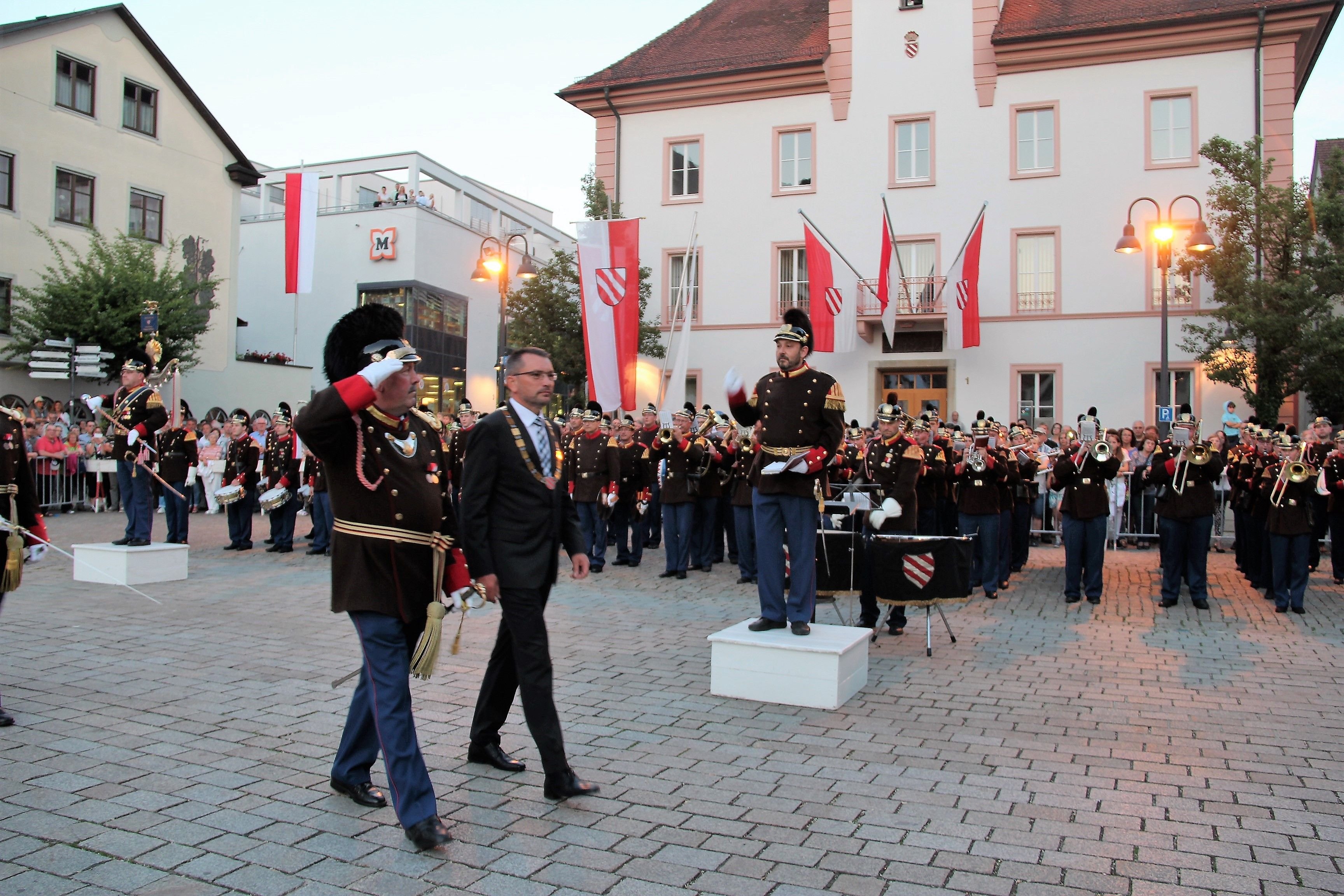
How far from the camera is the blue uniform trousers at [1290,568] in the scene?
1086cm

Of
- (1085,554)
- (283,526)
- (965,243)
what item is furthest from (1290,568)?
(965,243)

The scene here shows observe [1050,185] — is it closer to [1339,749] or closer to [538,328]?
[538,328]

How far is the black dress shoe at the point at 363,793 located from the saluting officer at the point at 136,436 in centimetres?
904

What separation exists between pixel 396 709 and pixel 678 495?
9.28m

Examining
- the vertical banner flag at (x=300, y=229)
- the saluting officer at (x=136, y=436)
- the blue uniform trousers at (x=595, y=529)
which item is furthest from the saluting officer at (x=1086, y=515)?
the vertical banner flag at (x=300, y=229)

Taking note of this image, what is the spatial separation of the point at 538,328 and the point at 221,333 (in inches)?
440

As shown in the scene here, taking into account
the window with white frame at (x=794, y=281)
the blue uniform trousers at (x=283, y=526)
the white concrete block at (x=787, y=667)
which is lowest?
the white concrete block at (x=787, y=667)

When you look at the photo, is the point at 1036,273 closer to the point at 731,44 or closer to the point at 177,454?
the point at 731,44

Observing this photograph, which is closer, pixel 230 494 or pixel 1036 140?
pixel 230 494

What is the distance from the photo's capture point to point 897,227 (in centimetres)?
2723

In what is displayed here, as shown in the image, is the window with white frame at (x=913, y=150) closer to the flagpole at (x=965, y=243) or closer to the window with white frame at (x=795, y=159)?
the flagpole at (x=965, y=243)

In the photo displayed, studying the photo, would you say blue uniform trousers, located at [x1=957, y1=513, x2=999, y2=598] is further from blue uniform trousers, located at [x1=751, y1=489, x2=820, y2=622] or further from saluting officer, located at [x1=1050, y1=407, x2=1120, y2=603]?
blue uniform trousers, located at [x1=751, y1=489, x2=820, y2=622]

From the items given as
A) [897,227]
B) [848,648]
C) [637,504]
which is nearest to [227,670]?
[848,648]

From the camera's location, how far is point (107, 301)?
81.5 feet
